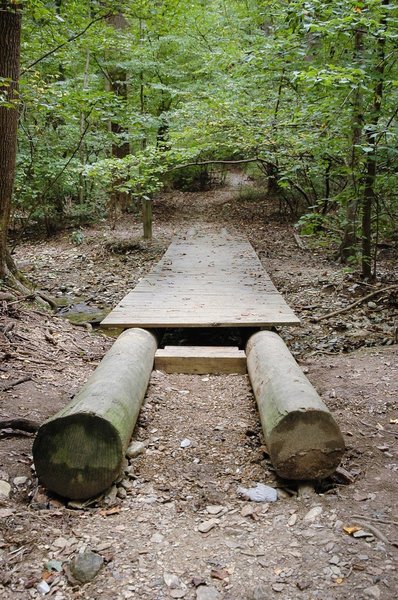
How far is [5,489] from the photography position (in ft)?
8.11

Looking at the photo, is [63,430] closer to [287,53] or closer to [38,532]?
[38,532]

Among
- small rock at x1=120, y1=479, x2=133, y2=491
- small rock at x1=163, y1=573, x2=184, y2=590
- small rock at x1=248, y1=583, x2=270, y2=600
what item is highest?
small rock at x1=248, y1=583, x2=270, y2=600

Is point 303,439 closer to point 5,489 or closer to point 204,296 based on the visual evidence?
point 5,489

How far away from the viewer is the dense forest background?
17.2 feet

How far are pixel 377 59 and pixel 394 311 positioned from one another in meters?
3.34

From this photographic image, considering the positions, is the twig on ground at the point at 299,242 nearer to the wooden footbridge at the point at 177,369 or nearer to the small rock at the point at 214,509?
the wooden footbridge at the point at 177,369

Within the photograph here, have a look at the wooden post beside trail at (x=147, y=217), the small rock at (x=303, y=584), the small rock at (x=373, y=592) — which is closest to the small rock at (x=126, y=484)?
the small rock at (x=303, y=584)

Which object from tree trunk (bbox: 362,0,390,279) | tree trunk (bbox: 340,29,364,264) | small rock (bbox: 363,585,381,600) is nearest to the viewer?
small rock (bbox: 363,585,381,600)

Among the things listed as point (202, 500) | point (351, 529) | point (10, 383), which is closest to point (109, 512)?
point (202, 500)

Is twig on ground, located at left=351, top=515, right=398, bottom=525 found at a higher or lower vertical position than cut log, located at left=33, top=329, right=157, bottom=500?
lower

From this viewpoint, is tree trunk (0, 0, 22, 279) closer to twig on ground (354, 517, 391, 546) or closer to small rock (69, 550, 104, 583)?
small rock (69, 550, 104, 583)

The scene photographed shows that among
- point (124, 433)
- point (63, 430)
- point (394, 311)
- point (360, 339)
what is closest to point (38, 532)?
point (63, 430)

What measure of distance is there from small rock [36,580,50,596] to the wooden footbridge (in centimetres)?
59

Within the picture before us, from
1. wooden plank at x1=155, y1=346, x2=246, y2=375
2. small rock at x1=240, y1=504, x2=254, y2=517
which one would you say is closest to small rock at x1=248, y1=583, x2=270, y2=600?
small rock at x1=240, y1=504, x2=254, y2=517
